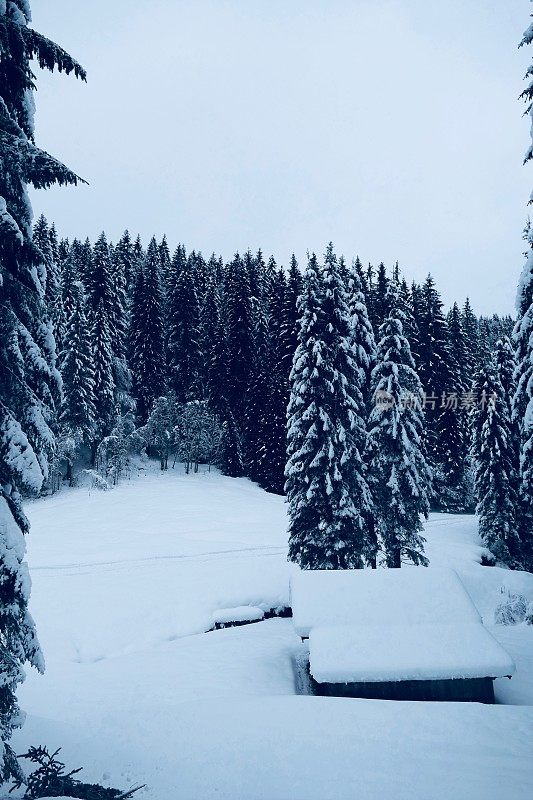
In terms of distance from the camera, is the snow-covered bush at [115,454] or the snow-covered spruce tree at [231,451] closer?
the snow-covered bush at [115,454]

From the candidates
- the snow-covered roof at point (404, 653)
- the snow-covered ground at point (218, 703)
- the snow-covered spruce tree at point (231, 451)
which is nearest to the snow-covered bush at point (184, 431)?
the snow-covered spruce tree at point (231, 451)

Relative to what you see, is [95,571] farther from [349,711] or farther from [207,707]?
[349,711]

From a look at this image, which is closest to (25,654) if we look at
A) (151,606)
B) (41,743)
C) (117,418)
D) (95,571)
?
(41,743)

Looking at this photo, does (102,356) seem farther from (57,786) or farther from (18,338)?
(57,786)

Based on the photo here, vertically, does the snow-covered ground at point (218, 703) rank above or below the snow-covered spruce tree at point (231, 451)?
below

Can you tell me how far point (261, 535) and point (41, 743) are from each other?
84.3 ft

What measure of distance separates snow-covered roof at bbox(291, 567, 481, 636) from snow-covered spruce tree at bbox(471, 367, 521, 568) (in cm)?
1860

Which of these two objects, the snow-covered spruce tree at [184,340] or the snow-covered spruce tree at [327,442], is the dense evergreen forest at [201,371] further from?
the snow-covered spruce tree at [327,442]

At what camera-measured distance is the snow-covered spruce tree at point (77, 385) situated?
145 ft

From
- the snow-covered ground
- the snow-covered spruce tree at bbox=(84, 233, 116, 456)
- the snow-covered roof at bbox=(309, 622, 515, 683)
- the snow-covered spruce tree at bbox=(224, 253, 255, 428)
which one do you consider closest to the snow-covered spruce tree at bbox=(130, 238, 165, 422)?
the snow-covered spruce tree at bbox=(84, 233, 116, 456)

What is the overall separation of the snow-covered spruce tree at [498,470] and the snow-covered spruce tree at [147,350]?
3310 cm

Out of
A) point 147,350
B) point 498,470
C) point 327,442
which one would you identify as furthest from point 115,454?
point 498,470

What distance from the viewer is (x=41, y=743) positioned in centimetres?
1003

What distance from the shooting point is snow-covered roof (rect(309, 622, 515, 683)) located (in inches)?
529
